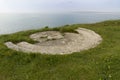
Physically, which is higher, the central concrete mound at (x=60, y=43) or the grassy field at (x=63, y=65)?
the central concrete mound at (x=60, y=43)

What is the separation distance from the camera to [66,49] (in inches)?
613

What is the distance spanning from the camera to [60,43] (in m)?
17.3

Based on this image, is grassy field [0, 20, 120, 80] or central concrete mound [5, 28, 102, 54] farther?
central concrete mound [5, 28, 102, 54]

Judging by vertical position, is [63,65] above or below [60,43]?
below

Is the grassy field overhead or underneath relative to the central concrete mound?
underneath

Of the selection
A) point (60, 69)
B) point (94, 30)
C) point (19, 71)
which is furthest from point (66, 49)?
point (94, 30)

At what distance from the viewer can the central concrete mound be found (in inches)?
612

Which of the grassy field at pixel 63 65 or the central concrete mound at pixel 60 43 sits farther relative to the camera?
the central concrete mound at pixel 60 43

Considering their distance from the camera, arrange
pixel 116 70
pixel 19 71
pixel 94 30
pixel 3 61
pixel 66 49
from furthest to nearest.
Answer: pixel 94 30 < pixel 66 49 < pixel 3 61 < pixel 19 71 < pixel 116 70

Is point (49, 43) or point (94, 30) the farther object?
point (94, 30)

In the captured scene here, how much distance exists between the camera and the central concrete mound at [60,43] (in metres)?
15.5

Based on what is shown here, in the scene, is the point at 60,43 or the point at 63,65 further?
the point at 60,43

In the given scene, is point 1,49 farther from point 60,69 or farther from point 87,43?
point 87,43

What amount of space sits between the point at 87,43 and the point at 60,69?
5046 millimetres
